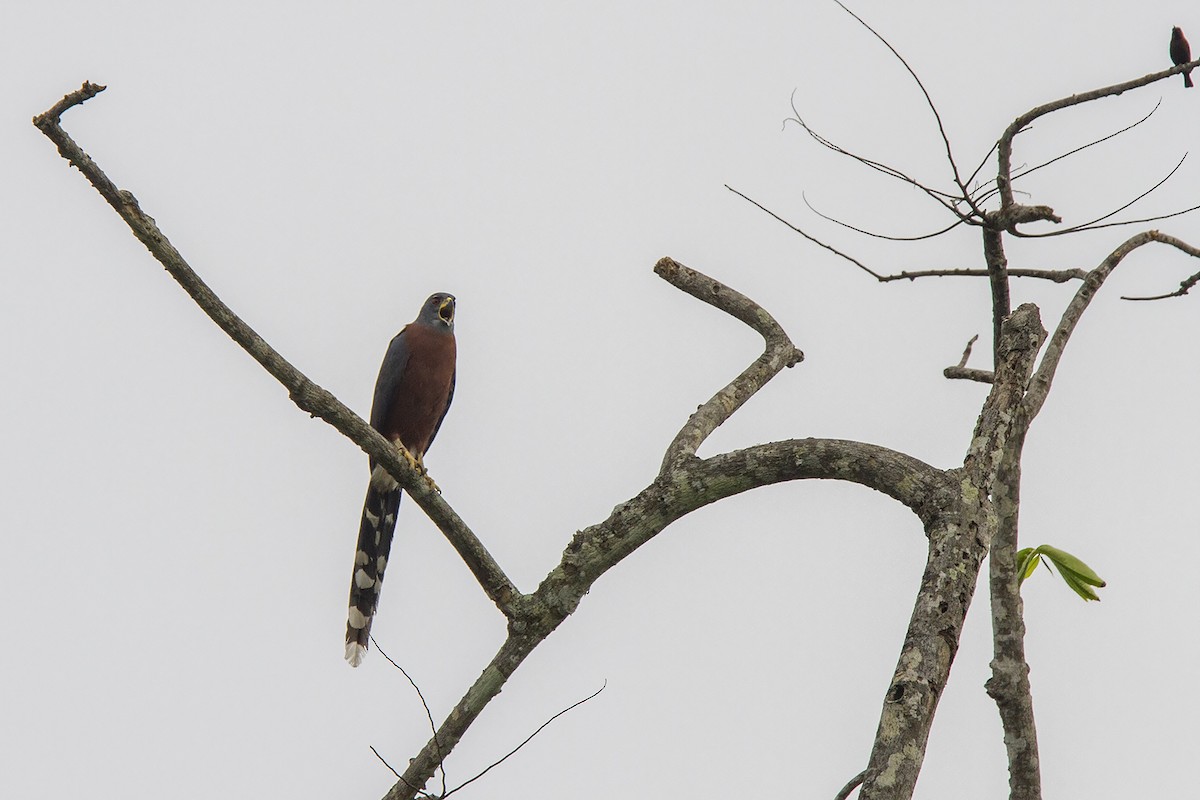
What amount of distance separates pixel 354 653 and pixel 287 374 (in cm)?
228

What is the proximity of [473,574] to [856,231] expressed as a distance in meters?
1.82

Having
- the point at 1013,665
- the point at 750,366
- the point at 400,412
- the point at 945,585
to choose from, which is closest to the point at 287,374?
the point at 750,366

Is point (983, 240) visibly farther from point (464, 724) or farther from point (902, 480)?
point (464, 724)

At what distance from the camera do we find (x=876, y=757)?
87.4 inches

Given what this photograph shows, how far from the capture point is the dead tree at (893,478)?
2734mm

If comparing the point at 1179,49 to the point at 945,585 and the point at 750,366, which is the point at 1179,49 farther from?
the point at 945,585

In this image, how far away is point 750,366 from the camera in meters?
3.99

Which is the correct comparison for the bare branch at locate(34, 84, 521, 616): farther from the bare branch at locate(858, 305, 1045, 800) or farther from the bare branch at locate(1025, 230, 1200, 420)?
the bare branch at locate(1025, 230, 1200, 420)

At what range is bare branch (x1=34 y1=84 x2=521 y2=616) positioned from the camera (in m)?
3.06

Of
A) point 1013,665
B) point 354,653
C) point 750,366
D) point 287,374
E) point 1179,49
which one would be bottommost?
point 287,374

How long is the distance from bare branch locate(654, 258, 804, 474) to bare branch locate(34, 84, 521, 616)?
74cm

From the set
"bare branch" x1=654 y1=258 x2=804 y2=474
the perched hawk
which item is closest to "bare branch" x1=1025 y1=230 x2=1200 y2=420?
"bare branch" x1=654 y1=258 x2=804 y2=474

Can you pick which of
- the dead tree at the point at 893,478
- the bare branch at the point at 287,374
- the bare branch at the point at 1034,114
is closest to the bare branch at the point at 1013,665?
the dead tree at the point at 893,478

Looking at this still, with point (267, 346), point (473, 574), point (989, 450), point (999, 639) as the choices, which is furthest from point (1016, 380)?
point (267, 346)
